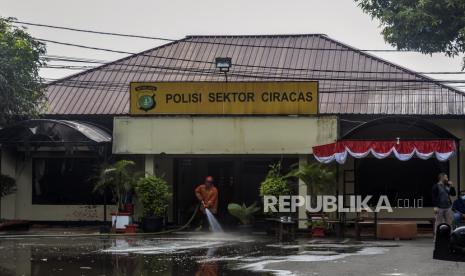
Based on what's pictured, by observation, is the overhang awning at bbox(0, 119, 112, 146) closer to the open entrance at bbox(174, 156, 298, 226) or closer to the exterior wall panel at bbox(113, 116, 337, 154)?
the exterior wall panel at bbox(113, 116, 337, 154)

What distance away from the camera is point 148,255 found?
1662cm

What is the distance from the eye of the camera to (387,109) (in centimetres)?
2545

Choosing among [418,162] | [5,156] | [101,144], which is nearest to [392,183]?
[418,162]

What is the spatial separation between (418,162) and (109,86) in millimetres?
11772

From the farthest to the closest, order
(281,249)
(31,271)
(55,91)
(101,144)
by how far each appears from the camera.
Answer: (55,91) < (101,144) < (281,249) < (31,271)

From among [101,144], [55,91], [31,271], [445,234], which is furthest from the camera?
[55,91]

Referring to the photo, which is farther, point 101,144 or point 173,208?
point 173,208

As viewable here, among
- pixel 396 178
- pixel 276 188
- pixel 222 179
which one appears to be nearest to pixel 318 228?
pixel 276 188

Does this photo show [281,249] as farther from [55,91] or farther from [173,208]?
[55,91]

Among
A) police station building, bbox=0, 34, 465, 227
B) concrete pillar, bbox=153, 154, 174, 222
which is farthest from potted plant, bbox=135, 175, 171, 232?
concrete pillar, bbox=153, 154, 174, 222

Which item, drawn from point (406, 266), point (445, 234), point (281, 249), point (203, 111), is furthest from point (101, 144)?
point (445, 234)

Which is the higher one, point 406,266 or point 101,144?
A: point 101,144

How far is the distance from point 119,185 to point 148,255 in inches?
278

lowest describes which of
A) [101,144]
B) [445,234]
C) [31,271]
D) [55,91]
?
[31,271]
